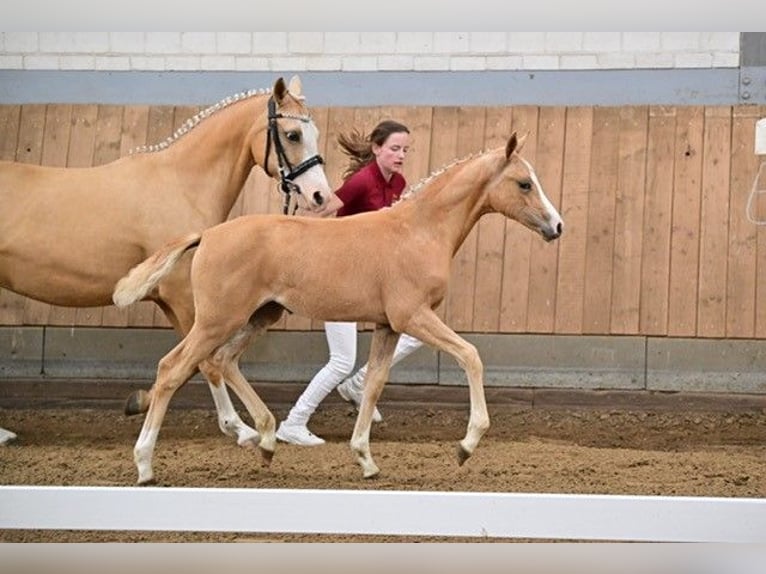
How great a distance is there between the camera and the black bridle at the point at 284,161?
7379mm

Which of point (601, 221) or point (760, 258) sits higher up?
point (601, 221)

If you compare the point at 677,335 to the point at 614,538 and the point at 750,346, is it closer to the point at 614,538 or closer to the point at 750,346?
the point at 750,346

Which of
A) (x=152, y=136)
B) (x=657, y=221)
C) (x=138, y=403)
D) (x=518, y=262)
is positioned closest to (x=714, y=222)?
(x=657, y=221)

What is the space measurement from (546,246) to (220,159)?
95.7 inches

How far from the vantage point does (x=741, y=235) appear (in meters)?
8.91

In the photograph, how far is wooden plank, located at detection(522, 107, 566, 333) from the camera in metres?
9.02

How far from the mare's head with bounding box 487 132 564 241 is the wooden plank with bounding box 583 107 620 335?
7.75 feet

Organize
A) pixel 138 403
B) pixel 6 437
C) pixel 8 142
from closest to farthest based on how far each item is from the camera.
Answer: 1. pixel 138 403
2. pixel 6 437
3. pixel 8 142

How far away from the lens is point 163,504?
11.4ft

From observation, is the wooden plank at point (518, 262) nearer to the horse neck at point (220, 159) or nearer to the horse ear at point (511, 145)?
the horse neck at point (220, 159)

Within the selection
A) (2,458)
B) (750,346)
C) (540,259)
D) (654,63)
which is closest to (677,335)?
(750,346)

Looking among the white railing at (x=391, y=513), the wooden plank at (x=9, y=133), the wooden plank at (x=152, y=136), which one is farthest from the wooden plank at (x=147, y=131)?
the white railing at (x=391, y=513)

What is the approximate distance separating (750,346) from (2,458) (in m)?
4.74

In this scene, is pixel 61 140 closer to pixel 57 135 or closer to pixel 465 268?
pixel 57 135
